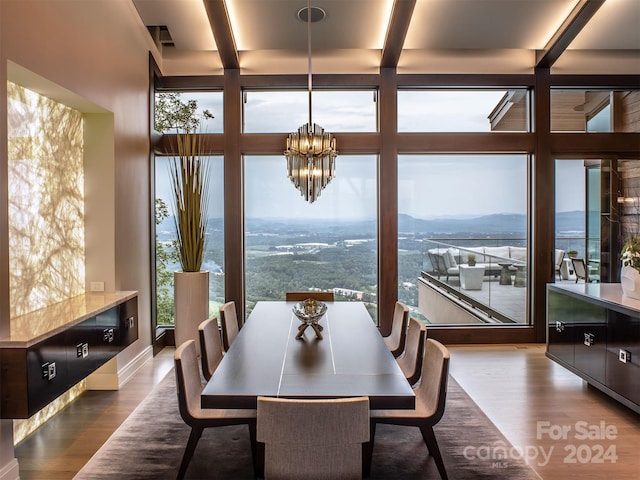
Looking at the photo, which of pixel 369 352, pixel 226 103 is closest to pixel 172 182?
pixel 226 103

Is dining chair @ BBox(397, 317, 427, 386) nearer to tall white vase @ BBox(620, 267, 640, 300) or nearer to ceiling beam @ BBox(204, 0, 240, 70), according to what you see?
tall white vase @ BBox(620, 267, 640, 300)

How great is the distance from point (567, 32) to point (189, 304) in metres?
4.82

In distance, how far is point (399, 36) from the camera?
445cm

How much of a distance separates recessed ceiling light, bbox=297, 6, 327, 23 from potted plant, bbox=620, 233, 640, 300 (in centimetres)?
333

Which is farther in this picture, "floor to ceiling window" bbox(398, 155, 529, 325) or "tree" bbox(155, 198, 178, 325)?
"floor to ceiling window" bbox(398, 155, 529, 325)

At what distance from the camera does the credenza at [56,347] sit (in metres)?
2.25

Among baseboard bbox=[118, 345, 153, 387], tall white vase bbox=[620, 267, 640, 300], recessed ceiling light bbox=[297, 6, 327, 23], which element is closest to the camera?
tall white vase bbox=[620, 267, 640, 300]

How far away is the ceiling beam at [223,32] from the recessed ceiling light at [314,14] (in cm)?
72

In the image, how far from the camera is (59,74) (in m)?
2.96

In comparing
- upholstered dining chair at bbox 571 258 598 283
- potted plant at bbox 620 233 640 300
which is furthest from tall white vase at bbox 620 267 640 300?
upholstered dining chair at bbox 571 258 598 283

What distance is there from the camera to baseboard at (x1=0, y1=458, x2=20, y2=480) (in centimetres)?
233

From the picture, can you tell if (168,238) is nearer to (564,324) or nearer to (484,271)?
(484,271)

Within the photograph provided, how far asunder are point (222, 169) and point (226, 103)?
0.75m

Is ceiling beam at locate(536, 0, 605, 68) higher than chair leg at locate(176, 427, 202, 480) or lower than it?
higher
